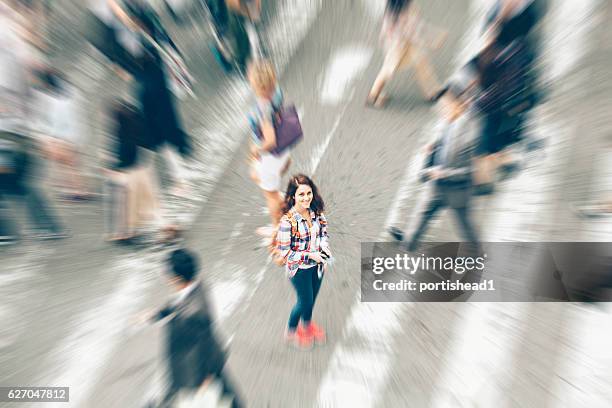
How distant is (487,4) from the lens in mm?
1316

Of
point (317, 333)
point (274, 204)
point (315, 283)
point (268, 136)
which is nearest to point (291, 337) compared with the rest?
point (317, 333)

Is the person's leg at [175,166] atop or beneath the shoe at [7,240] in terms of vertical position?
atop

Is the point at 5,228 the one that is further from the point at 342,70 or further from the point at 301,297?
the point at 342,70

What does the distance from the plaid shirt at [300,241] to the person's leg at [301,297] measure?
1.2 inches

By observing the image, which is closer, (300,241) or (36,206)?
(300,241)

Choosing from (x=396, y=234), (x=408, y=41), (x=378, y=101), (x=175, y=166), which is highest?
(x=408, y=41)

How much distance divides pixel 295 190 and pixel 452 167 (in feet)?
2.17

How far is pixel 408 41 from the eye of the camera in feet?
4.49

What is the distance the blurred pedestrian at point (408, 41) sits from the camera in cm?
135

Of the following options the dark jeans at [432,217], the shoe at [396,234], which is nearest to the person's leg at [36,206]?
the shoe at [396,234]

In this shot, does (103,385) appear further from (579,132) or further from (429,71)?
(579,132)

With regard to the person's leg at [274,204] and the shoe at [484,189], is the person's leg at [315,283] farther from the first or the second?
the shoe at [484,189]

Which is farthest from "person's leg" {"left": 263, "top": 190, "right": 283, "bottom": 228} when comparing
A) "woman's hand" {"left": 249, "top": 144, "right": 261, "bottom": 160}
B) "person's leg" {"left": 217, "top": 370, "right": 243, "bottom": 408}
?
"person's leg" {"left": 217, "top": 370, "right": 243, "bottom": 408}

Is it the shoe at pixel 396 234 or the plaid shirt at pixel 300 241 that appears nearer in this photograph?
the plaid shirt at pixel 300 241
